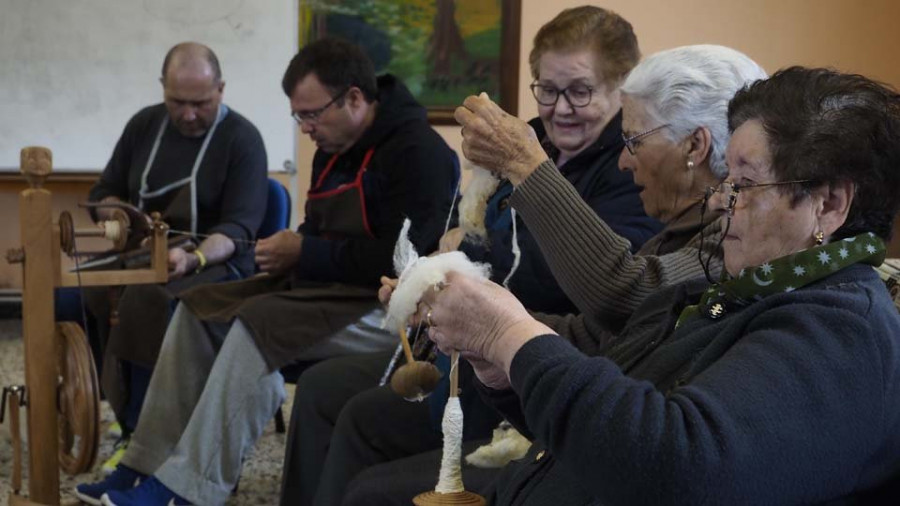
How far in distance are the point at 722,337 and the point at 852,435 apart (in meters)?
0.17

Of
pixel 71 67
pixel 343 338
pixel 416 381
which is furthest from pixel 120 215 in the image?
pixel 71 67

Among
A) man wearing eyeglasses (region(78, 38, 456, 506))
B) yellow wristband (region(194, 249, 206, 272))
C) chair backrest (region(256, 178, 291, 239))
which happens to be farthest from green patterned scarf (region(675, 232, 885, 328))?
chair backrest (region(256, 178, 291, 239))

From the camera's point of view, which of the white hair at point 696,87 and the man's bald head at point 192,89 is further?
the man's bald head at point 192,89

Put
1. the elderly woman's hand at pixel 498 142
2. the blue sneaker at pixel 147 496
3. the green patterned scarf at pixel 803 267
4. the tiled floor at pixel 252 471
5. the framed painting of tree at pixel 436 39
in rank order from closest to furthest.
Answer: the green patterned scarf at pixel 803 267
the elderly woman's hand at pixel 498 142
the blue sneaker at pixel 147 496
the tiled floor at pixel 252 471
the framed painting of tree at pixel 436 39

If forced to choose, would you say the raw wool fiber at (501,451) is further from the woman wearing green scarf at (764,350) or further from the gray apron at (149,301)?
the gray apron at (149,301)

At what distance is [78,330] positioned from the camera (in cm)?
274

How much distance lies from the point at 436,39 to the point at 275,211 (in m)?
1.70

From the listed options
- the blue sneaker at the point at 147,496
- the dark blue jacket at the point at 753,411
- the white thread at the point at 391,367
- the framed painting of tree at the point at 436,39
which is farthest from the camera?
the framed painting of tree at the point at 436,39

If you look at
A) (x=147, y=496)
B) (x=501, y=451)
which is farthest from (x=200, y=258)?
(x=501, y=451)

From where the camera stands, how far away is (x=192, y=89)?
11.5 feet

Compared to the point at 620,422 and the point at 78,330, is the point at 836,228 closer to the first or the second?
the point at 620,422

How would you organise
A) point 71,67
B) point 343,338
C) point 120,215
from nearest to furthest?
A: point 343,338 → point 120,215 → point 71,67

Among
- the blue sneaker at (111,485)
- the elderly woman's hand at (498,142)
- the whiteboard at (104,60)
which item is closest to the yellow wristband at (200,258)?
the blue sneaker at (111,485)

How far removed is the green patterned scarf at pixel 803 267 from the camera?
1209 millimetres
